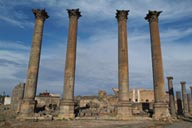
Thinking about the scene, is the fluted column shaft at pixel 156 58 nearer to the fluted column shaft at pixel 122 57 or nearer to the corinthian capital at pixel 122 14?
the corinthian capital at pixel 122 14

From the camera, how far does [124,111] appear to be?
1792 centimetres

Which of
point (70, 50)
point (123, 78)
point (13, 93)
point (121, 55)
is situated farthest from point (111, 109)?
point (13, 93)

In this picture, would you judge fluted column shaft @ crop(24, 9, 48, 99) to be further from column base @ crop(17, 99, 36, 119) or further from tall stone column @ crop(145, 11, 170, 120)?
tall stone column @ crop(145, 11, 170, 120)

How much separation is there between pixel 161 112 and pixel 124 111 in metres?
3.36

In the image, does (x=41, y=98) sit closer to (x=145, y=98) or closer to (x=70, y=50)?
(x=70, y=50)

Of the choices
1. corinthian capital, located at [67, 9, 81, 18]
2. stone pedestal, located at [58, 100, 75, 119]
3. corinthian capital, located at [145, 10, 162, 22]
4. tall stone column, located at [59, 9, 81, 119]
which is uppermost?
corinthian capital, located at [67, 9, 81, 18]

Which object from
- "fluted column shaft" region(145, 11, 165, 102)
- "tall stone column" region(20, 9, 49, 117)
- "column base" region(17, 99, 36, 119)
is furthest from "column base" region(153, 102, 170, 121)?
"tall stone column" region(20, 9, 49, 117)

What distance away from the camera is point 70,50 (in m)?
20.4

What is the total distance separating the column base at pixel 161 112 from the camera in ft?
56.6

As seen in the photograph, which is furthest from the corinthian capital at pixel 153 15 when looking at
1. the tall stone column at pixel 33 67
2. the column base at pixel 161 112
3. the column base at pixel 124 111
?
the tall stone column at pixel 33 67

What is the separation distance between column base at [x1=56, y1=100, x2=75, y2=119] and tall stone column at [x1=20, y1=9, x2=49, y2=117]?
2.93 metres

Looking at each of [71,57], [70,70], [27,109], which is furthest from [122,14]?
[27,109]

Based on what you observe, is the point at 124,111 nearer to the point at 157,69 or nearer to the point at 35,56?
the point at 157,69

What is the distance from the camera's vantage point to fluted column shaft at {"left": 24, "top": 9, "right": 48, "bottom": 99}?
19375mm
